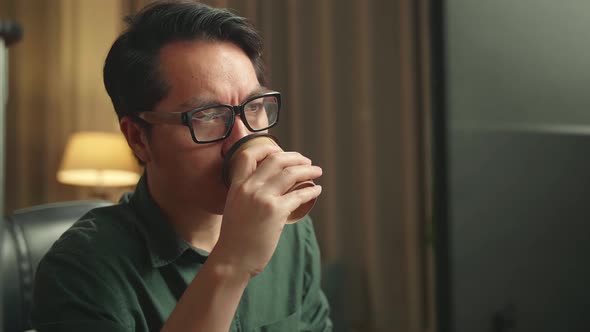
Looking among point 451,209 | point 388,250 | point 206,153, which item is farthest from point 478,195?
point 388,250

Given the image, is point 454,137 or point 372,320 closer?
point 454,137

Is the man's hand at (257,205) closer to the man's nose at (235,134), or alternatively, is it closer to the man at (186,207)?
the man at (186,207)

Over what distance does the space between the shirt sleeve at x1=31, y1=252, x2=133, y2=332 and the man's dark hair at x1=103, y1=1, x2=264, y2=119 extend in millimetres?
292

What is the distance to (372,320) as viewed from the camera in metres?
2.76

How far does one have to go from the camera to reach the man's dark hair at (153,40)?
1038 mm

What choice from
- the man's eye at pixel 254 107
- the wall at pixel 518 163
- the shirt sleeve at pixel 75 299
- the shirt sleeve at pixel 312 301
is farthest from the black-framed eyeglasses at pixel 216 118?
the wall at pixel 518 163

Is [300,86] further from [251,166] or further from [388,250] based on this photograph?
[251,166]

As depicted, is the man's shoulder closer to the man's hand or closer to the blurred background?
the man's hand

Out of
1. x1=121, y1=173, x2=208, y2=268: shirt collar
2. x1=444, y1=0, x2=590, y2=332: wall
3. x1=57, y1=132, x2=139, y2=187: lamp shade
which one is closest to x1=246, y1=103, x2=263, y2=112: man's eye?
x1=121, y1=173, x2=208, y2=268: shirt collar

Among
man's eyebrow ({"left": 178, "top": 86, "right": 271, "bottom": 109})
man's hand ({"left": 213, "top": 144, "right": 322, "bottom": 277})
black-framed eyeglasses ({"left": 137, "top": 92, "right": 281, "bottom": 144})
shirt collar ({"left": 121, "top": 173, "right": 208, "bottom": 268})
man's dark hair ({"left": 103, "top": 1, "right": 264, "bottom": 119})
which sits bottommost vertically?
shirt collar ({"left": 121, "top": 173, "right": 208, "bottom": 268})

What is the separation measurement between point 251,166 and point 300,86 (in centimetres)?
216

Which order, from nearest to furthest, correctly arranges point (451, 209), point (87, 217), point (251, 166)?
point (451, 209) < point (251, 166) < point (87, 217)

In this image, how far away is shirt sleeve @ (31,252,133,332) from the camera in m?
0.88

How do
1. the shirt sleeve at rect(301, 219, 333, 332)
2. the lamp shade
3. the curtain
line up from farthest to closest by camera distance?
the lamp shade < the curtain < the shirt sleeve at rect(301, 219, 333, 332)
